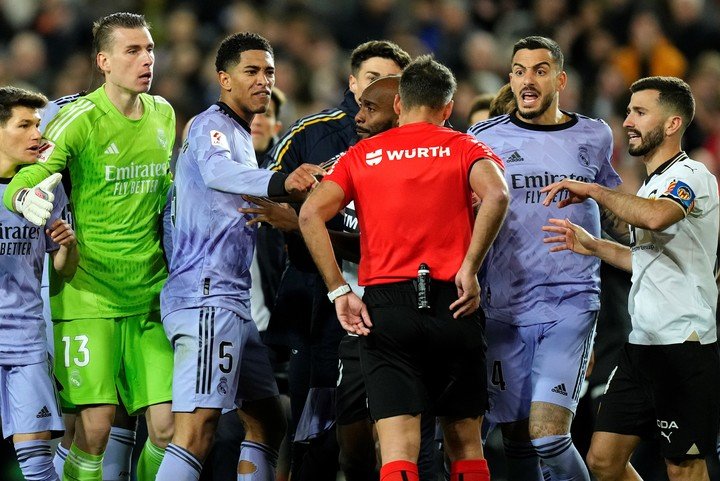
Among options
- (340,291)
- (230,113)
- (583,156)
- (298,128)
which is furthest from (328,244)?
(583,156)

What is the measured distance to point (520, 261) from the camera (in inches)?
280

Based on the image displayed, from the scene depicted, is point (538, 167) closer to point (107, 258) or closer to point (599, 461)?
point (599, 461)

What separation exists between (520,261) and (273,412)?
5.42 ft

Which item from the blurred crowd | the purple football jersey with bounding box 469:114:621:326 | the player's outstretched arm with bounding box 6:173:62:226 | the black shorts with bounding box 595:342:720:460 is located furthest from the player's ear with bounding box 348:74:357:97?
the blurred crowd

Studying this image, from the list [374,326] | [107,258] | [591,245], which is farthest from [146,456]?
[591,245]

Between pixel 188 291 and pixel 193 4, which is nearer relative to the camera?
pixel 188 291

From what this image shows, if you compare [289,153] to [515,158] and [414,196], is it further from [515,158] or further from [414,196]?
[414,196]

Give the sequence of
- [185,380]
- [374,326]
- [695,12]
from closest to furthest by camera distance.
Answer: [374,326] → [185,380] → [695,12]

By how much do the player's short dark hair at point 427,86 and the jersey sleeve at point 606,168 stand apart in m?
1.43

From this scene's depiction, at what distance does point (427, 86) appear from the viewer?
612 cm

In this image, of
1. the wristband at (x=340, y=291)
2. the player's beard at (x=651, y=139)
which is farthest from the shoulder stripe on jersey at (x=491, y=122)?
the wristband at (x=340, y=291)

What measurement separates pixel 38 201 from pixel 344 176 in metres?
1.56

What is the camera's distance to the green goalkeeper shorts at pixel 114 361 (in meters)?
6.79

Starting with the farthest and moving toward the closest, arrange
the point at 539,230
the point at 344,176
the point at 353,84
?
the point at 353,84
the point at 539,230
the point at 344,176
